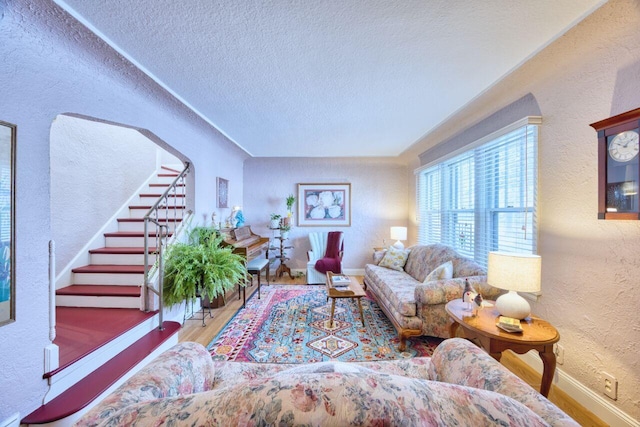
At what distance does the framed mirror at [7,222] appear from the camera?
135 cm

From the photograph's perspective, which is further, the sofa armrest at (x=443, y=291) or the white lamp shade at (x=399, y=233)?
the white lamp shade at (x=399, y=233)

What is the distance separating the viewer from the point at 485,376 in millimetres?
993

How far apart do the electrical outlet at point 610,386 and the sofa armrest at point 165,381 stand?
7.86 feet

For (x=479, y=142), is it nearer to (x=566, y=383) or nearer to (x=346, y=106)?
(x=346, y=106)

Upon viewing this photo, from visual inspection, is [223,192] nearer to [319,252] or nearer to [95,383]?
[319,252]

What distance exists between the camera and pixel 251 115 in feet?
9.38

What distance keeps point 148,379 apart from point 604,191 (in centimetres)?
266

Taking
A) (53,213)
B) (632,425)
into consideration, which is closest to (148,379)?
(632,425)

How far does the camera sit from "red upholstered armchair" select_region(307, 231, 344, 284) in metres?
4.46

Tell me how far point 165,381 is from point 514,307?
2.08 m

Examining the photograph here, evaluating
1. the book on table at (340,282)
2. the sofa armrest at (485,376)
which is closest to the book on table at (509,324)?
the sofa armrest at (485,376)

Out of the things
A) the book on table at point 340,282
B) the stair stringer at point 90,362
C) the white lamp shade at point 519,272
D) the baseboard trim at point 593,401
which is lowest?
the baseboard trim at point 593,401

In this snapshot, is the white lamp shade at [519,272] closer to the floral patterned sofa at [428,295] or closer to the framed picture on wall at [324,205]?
the floral patterned sofa at [428,295]

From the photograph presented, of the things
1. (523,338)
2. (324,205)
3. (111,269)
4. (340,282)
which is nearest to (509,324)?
(523,338)
